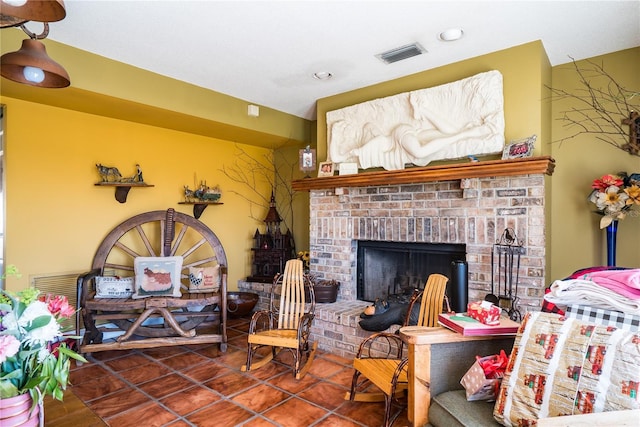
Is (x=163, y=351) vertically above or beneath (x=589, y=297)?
beneath

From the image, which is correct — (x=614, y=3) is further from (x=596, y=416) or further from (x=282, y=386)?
(x=282, y=386)

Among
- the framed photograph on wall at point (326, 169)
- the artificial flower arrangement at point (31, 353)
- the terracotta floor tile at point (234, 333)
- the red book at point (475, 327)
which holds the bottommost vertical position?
the terracotta floor tile at point (234, 333)

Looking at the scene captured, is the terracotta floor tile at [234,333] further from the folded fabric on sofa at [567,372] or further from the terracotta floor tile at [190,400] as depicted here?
the folded fabric on sofa at [567,372]

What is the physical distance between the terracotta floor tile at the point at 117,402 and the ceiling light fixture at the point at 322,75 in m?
2.88

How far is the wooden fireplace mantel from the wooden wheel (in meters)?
1.37

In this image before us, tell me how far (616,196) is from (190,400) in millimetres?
3251

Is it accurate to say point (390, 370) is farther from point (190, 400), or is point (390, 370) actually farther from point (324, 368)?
point (190, 400)

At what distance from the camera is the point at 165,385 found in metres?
2.75

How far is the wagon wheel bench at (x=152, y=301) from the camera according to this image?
3.25 metres

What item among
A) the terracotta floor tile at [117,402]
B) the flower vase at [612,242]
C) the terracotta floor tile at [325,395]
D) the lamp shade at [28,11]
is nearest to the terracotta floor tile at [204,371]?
the terracotta floor tile at [117,402]

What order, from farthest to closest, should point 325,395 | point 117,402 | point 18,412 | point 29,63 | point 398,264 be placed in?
point 398,264, point 325,395, point 117,402, point 29,63, point 18,412

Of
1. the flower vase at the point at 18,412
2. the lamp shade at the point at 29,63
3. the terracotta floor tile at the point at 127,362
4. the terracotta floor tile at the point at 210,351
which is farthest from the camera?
the terracotta floor tile at the point at 210,351

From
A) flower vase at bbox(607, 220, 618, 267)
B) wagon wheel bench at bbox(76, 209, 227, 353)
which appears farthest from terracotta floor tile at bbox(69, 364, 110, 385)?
flower vase at bbox(607, 220, 618, 267)

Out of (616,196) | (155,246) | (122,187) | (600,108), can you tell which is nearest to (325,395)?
(616,196)
